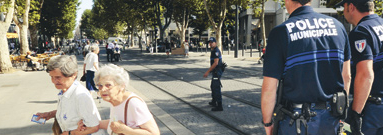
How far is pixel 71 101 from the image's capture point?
2.57 m

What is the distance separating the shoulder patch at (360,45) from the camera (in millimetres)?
2350

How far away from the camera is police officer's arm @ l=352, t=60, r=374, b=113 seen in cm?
232

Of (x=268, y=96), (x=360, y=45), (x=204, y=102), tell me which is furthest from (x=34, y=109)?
(x=360, y=45)

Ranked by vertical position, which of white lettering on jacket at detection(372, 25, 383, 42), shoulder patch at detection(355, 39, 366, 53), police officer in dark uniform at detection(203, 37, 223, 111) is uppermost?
white lettering on jacket at detection(372, 25, 383, 42)

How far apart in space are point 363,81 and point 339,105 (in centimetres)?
53

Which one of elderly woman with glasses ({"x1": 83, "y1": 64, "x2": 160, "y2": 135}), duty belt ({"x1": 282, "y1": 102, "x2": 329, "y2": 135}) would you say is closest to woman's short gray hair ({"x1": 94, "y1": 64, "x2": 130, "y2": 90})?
elderly woman with glasses ({"x1": 83, "y1": 64, "x2": 160, "y2": 135})

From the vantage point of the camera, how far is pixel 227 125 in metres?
5.44

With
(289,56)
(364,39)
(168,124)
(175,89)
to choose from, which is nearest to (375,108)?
(364,39)

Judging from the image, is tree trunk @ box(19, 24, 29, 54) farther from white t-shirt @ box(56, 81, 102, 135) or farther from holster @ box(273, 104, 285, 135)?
holster @ box(273, 104, 285, 135)

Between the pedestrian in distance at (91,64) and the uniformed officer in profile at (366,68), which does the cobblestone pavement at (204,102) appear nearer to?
the pedestrian in distance at (91,64)

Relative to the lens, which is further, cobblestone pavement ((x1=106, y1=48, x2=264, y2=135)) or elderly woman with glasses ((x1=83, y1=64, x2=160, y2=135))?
cobblestone pavement ((x1=106, y1=48, x2=264, y2=135))

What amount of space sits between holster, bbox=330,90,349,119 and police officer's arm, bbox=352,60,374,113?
1.39 feet

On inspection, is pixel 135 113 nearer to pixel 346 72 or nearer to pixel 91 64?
pixel 346 72

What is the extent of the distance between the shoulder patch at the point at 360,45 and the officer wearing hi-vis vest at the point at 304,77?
43 centimetres
